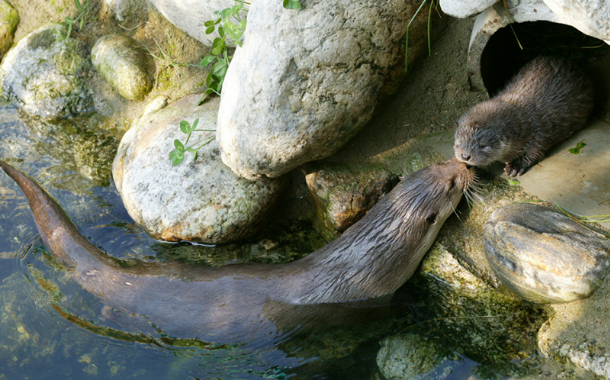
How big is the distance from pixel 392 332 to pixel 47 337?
2207mm

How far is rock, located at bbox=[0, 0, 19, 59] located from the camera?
510 cm

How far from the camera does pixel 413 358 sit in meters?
2.68

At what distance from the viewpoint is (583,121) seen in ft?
10.1

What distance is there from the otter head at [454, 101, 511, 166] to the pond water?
87cm

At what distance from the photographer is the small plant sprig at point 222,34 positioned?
125 inches

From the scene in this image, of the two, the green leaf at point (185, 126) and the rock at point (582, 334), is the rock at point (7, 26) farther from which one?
the rock at point (582, 334)

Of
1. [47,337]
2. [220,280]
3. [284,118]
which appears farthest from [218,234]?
[47,337]

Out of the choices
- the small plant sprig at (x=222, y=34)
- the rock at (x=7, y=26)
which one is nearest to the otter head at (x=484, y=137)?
the small plant sprig at (x=222, y=34)

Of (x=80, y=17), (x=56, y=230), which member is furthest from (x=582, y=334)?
(x=80, y=17)

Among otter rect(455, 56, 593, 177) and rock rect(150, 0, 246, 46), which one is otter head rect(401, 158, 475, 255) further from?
rock rect(150, 0, 246, 46)

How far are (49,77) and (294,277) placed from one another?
3.55 metres

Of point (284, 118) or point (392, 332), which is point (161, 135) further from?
point (392, 332)

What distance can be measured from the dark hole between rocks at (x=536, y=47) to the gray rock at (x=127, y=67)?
296cm

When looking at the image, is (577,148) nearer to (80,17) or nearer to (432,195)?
(432,195)
